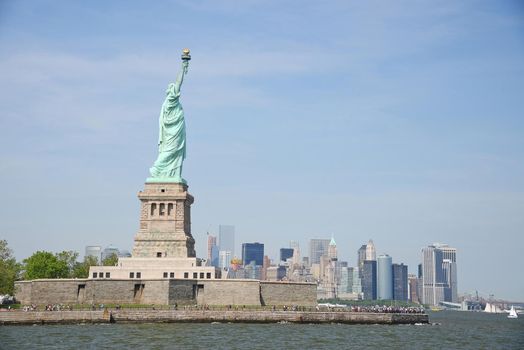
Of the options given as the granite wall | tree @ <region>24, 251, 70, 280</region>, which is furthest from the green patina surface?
tree @ <region>24, 251, 70, 280</region>

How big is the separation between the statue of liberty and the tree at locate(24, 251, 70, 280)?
63.4 feet

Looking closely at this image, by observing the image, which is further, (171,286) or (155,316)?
(171,286)

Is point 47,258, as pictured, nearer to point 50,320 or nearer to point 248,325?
point 50,320

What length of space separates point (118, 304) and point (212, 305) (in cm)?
963

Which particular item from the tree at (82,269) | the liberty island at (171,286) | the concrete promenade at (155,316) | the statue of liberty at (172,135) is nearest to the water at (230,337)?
the concrete promenade at (155,316)

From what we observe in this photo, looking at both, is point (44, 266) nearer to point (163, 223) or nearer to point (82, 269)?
point (82, 269)

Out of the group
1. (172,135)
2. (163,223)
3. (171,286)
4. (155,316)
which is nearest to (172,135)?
(172,135)

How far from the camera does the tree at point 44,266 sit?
325 feet

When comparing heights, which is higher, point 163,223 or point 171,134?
point 171,134

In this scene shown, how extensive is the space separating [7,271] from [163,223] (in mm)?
21489

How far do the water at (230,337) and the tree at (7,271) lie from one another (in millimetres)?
25577

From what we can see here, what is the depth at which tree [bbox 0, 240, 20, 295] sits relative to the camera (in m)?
95.5

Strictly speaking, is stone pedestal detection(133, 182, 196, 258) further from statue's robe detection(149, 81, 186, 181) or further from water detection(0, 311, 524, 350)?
water detection(0, 311, 524, 350)

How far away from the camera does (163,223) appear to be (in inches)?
3516
